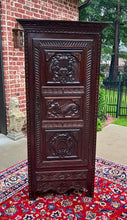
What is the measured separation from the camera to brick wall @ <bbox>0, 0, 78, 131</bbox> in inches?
143

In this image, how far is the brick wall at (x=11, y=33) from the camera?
3.64 m

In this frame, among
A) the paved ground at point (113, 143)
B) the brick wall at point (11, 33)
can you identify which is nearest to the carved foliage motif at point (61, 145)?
the paved ground at point (113, 143)

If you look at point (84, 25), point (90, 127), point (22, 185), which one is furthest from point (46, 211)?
point (84, 25)

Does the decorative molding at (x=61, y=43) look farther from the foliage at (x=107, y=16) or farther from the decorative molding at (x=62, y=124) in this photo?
the foliage at (x=107, y=16)

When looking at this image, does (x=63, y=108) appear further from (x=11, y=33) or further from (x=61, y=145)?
(x=11, y=33)

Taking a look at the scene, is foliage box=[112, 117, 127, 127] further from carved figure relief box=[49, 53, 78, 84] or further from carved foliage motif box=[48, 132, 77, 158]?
carved figure relief box=[49, 53, 78, 84]

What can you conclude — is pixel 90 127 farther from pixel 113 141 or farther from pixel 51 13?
pixel 51 13

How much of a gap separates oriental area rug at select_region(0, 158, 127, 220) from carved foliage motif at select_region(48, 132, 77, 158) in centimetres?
54

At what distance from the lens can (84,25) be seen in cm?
177

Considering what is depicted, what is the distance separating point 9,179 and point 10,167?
0.31 m

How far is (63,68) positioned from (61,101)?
329 millimetres

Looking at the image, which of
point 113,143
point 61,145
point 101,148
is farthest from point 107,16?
point 61,145

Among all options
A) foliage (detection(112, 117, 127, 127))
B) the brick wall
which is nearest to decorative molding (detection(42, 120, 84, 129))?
the brick wall

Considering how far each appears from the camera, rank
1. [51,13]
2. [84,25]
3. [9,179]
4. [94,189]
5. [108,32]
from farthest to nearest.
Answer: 1. [108,32]
2. [51,13]
3. [9,179]
4. [94,189]
5. [84,25]
